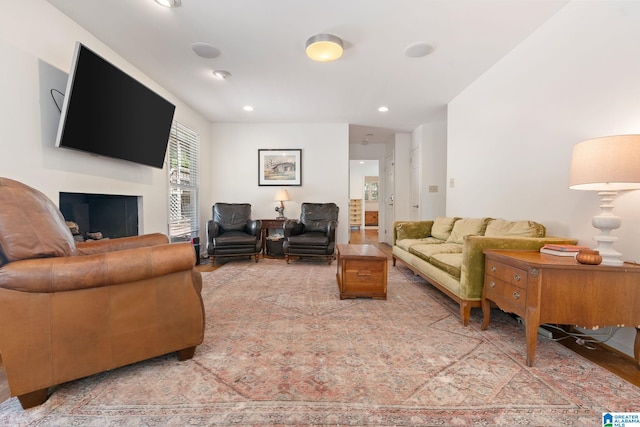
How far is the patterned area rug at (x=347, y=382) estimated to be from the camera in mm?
1140

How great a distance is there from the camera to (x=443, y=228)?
3.51 metres

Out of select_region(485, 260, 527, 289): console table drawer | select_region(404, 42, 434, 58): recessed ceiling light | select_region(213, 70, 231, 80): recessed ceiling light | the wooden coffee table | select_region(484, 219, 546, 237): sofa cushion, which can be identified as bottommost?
the wooden coffee table

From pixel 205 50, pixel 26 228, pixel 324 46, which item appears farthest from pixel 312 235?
pixel 26 228

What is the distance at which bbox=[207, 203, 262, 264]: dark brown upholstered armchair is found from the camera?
396 cm

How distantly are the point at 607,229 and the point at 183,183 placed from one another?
482 centimetres

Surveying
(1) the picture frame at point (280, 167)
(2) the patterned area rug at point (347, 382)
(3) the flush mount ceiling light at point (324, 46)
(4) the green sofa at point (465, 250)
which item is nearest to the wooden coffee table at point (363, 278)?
(2) the patterned area rug at point (347, 382)

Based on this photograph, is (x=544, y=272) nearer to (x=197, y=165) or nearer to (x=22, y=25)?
(x=22, y=25)

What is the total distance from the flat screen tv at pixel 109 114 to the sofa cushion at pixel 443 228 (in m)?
3.77

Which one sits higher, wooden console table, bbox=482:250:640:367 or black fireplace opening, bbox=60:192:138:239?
black fireplace opening, bbox=60:192:138:239

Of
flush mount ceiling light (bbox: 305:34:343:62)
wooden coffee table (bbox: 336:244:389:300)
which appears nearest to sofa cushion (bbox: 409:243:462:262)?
wooden coffee table (bbox: 336:244:389:300)

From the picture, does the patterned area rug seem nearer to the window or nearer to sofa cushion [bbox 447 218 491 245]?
sofa cushion [bbox 447 218 491 245]

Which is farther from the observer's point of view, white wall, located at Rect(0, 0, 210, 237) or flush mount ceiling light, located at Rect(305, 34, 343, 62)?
flush mount ceiling light, located at Rect(305, 34, 343, 62)

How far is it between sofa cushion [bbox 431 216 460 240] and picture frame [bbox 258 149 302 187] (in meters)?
2.62

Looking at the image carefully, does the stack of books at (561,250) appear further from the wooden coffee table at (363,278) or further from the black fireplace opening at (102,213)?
the black fireplace opening at (102,213)
